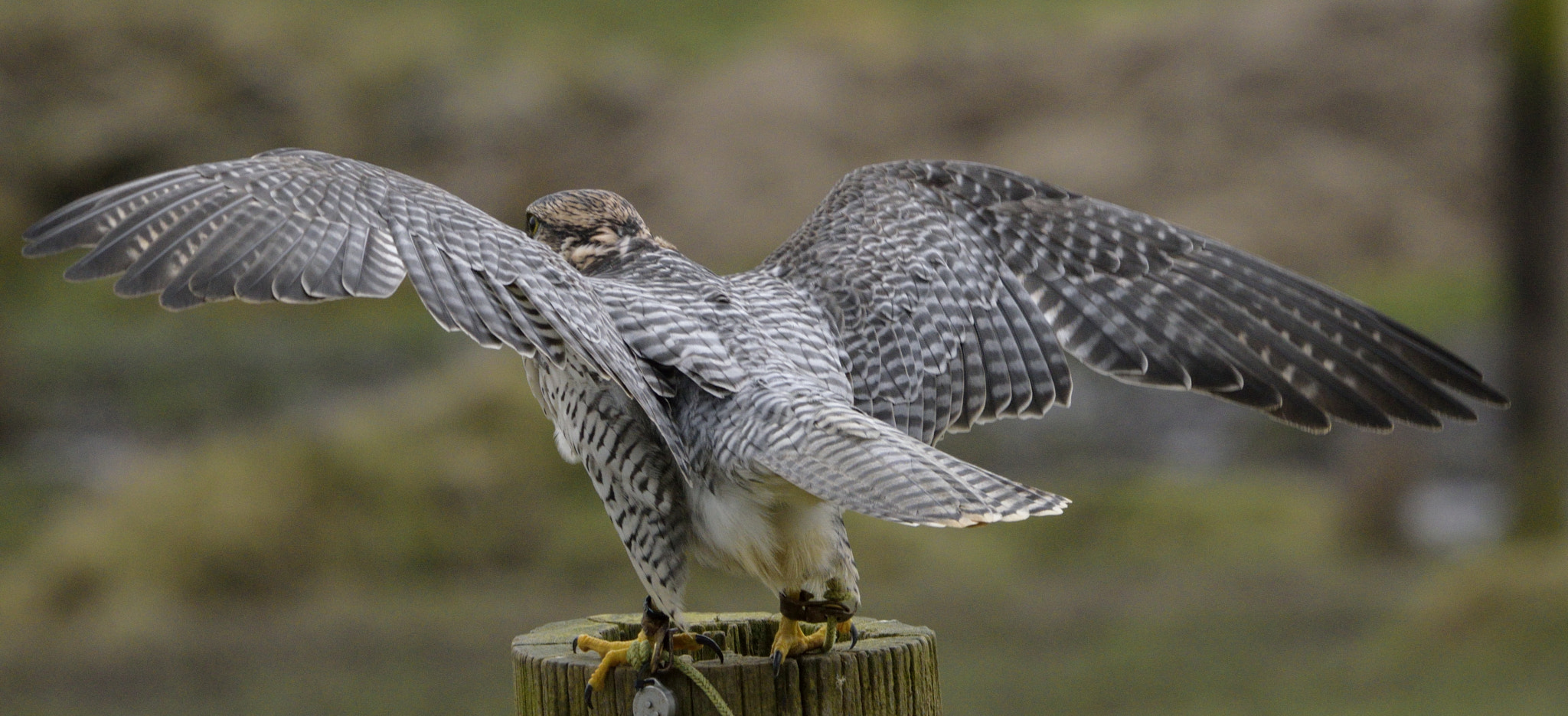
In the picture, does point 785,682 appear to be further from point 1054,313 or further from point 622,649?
point 1054,313

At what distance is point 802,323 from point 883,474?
73cm

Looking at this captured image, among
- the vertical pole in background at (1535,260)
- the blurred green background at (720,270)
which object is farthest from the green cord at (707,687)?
the vertical pole in background at (1535,260)

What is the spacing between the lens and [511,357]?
891 centimetres

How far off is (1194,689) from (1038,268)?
3.28 metres

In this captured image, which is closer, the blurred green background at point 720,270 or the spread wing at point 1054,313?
the spread wing at point 1054,313

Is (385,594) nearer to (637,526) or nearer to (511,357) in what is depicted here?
(511,357)

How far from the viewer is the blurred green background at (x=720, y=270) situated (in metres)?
6.68

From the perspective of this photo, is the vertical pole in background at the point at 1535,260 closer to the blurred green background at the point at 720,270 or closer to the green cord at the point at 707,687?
the blurred green background at the point at 720,270

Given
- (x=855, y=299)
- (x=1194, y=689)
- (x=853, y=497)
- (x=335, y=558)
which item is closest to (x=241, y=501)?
(x=335, y=558)

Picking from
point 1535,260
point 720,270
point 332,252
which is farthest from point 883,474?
point 720,270

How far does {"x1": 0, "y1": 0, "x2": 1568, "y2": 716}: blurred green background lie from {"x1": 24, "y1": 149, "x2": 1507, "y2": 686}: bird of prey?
2.76 metres

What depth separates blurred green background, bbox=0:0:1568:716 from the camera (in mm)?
6684

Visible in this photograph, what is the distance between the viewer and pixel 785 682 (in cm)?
248

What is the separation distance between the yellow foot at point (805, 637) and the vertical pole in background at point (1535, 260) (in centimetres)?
557
